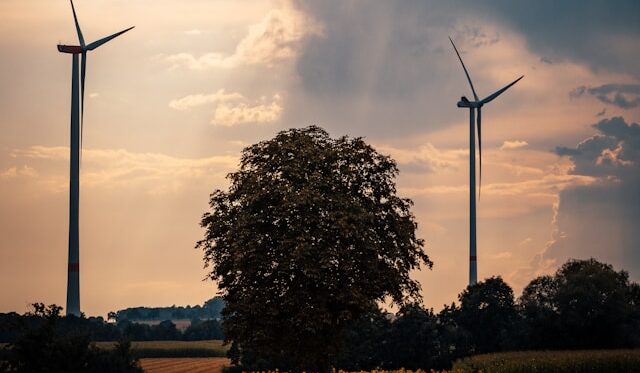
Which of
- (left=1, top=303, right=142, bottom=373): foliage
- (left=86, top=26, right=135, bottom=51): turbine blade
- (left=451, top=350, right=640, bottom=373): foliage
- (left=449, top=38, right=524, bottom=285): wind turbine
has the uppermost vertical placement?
(left=86, top=26, right=135, bottom=51): turbine blade

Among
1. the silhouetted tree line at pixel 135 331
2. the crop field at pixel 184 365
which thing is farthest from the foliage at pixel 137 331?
the crop field at pixel 184 365

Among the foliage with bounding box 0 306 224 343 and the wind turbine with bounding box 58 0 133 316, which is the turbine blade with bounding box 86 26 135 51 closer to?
the wind turbine with bounding box 58 0 133 316

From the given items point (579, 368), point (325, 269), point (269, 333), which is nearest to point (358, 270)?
point (325, 269)

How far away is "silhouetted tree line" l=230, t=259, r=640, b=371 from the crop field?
60.2 feet

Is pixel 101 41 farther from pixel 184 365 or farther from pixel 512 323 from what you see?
pixel 512 323

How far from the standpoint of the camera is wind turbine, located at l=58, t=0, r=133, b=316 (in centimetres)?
11325

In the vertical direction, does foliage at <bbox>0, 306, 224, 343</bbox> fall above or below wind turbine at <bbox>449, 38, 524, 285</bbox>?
below

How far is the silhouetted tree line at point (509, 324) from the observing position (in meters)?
107

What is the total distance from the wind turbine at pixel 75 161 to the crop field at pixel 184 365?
11.9 m

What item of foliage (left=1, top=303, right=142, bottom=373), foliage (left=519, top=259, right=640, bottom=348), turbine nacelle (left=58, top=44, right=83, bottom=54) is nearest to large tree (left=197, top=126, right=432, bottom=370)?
foliage (left=1, top=303, right=142, bottom=373)

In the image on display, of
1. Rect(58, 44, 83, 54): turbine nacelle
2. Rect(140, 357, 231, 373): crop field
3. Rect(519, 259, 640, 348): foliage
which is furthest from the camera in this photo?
Rect(140, 357, 231, 373): crop field

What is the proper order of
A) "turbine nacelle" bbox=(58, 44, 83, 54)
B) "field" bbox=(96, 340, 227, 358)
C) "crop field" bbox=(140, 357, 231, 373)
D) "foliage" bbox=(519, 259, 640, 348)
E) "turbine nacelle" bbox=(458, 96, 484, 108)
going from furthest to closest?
"field" bbox=(96, 340, 227, 358), "turbine nacelle" bbox=(458, 96, 484, 108), "crop field" bbox=(140, 357, 231, 373), "turbine nacelle" bbox=(58, 44, 83, 54), "foliage" bbox=(519, 259, 640, 348)

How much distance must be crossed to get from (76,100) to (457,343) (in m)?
50.2

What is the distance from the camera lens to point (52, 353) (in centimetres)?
7000
